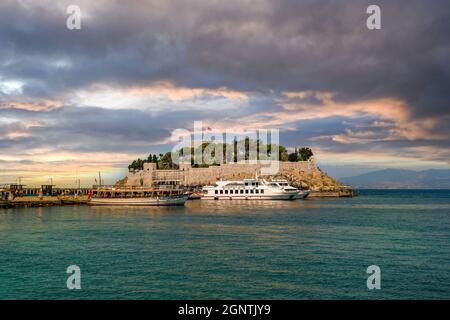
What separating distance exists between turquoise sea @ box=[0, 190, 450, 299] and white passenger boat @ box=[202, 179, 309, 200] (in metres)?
60.0

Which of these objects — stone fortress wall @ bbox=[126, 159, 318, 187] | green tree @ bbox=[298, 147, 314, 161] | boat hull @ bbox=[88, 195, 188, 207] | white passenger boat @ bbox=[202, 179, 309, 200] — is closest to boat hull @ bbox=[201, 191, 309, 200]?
white passenger boat @ bbox=[202, 179, 309, 200]

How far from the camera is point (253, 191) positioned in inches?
4240

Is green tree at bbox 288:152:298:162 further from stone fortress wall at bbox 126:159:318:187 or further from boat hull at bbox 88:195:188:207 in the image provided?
boat hull at bbox 88:195:188:207

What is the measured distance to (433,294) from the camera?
20219 mm

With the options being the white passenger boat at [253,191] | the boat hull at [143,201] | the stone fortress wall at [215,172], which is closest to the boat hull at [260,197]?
the white passenger boat at [253,191]

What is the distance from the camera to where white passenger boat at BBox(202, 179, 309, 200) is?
10606 centimetres

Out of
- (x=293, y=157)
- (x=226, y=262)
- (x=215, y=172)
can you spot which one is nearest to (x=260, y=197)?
(x=215, y=172)

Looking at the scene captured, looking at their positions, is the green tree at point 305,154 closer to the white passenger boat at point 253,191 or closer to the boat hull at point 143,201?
the white passenger boat at point 253,191

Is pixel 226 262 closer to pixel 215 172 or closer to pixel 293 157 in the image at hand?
pixel 215 172

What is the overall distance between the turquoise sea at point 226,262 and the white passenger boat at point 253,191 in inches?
2363

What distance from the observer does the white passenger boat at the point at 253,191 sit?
10606cm

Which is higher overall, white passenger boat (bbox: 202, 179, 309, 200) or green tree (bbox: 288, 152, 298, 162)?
green tree (bbox: 288, 152, 298, 162)
